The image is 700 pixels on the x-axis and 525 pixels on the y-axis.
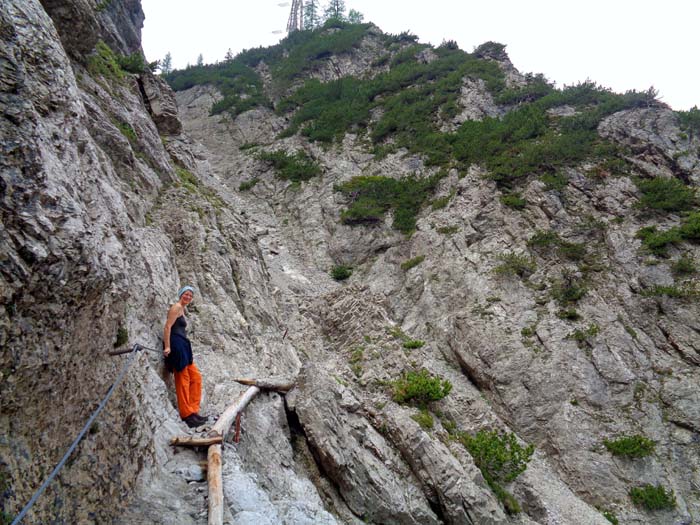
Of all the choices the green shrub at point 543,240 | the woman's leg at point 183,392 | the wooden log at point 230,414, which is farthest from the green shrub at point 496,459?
the green shrub at point 543,240

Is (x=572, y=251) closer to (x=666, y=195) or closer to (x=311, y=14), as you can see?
(x=666, y=195)

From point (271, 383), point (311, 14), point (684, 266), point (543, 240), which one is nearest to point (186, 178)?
point (271, 383)

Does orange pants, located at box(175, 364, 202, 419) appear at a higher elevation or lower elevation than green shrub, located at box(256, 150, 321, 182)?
lower

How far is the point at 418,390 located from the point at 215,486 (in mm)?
7311

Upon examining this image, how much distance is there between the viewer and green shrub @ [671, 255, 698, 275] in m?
14.1

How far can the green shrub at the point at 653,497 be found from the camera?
1037cm

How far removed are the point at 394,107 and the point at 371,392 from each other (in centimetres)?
2428

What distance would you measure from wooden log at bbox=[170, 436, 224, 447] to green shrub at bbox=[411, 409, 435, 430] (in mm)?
5976

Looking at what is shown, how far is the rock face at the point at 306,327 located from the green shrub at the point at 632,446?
0.29 m

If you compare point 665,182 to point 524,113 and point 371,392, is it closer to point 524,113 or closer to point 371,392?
point 524,113

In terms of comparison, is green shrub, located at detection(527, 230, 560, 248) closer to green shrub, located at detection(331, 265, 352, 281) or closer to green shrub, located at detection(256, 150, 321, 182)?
green shrub, located at detection(331, 265, 352, 281)

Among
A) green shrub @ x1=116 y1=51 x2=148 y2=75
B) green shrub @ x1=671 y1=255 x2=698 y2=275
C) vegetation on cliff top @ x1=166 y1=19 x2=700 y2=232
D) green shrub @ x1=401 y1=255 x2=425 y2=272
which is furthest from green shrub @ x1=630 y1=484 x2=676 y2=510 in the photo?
green shrub @ x1=116 y1=51 x2=148 y2=75

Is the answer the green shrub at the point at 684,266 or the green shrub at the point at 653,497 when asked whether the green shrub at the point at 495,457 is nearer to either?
the green shrub at the point at 653,497

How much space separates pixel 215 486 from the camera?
4402mm
